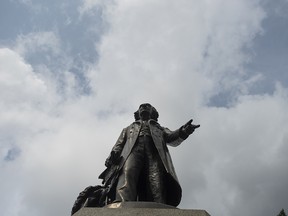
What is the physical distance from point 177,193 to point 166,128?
77.3 inches

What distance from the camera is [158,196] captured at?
24.9ft

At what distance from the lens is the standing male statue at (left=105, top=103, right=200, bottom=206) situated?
7691 mm

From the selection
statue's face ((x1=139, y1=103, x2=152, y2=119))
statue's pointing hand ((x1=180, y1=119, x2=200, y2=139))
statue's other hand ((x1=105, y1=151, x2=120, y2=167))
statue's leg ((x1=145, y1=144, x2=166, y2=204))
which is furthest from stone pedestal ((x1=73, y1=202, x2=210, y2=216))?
statue's face ((x1=139, y1=103, x2=152, y2=119))

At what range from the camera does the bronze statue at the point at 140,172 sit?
772 cm

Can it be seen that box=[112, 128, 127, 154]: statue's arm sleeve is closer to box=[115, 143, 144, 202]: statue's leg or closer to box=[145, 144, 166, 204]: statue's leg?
box=[115, 143, 144, 202]: statue's leg

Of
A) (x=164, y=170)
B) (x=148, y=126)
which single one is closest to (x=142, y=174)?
(x=164, y=170)

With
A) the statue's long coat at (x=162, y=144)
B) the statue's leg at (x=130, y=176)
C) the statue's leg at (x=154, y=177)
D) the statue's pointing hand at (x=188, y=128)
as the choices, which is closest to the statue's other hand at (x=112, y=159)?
the statue's long coat at (x=162, y=144)

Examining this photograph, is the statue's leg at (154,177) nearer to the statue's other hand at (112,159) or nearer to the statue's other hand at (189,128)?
the statue's other hand at (112,159)

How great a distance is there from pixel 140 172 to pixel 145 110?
1.93 m

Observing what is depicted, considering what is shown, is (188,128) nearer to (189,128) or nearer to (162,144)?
(189,128)

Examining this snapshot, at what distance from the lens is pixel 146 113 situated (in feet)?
31.1

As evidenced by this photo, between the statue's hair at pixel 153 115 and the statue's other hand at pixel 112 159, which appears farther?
the statue's hair at pixel 153 115

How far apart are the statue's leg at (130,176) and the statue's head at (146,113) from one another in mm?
1198

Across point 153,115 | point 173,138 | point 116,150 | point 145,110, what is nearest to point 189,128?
point 173,138
